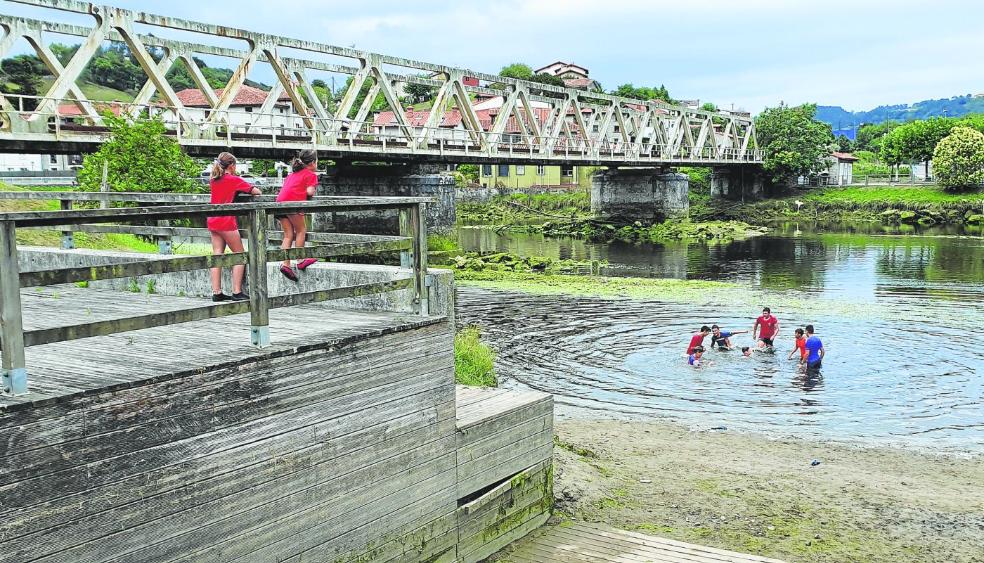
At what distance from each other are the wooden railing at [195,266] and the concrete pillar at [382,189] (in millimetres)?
41009

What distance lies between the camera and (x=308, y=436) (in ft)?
23.1

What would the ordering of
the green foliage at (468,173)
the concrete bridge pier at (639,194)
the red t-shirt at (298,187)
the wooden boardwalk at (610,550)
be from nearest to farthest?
the wooden boardwalk at (610,550) → the red t-shirt at (298,187) → the concrete bridge pier at (639,194) → the green foliage at (468,173)

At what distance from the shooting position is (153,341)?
7348 mm

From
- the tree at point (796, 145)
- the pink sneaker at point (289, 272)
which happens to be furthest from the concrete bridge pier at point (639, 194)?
the pink sneaker at point (289, 272)

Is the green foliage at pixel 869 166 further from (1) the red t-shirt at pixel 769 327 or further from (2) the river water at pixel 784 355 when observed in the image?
(1) the red t-shirt at pixel 769 327

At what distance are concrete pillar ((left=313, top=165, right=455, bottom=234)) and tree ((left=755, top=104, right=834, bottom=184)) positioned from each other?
5017cm

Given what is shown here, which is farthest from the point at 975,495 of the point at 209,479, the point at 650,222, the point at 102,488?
the point at 650,222

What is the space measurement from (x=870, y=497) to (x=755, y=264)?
3554cm

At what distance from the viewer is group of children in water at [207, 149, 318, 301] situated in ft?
28.3

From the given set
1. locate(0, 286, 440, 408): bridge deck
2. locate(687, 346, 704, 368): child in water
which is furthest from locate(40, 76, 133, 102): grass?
locate(0, 286, 440, 408): bridge deck

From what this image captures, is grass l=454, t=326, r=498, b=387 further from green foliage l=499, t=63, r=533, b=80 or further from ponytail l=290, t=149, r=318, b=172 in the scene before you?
green foliage l=499, t=63, r=533, b=80

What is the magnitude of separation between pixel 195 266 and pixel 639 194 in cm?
7570

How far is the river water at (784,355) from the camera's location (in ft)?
56.1

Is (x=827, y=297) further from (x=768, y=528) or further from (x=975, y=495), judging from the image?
(x=768, y=528)
